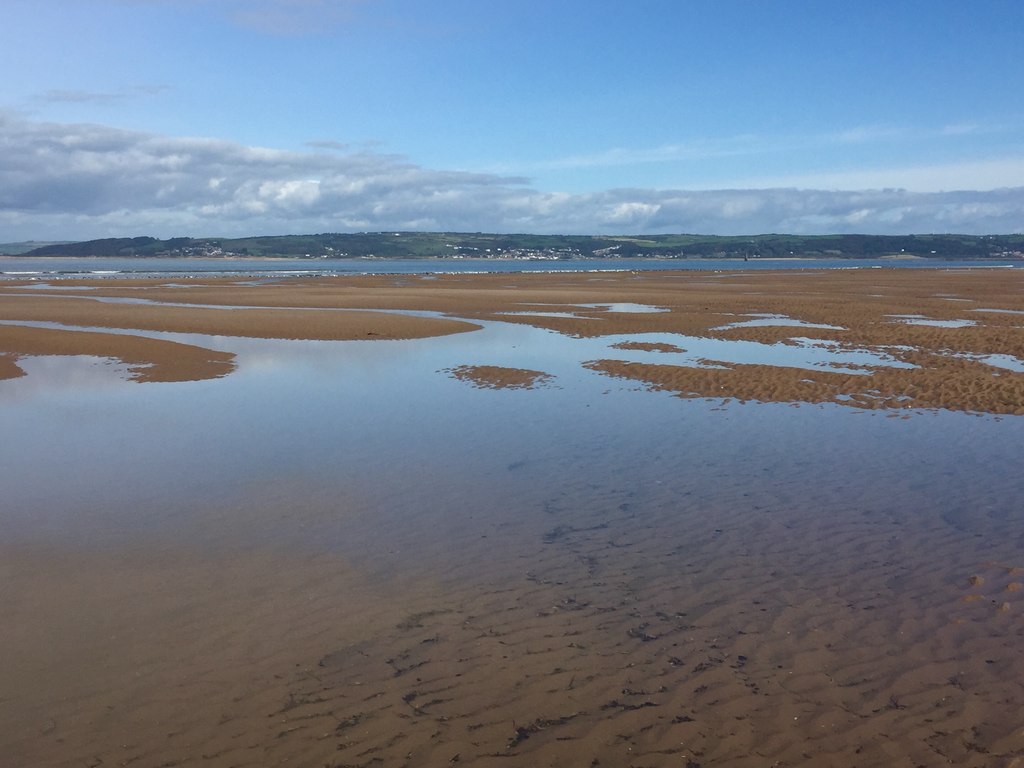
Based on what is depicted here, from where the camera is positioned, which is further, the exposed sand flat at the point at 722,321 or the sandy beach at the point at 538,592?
the exposed sand flat at the point at 722,321

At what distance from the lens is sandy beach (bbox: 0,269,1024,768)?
5.89 metres

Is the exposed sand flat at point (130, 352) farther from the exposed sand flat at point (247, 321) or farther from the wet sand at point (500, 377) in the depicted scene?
the wet sand at point (500, 377)

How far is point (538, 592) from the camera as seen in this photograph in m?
8.21

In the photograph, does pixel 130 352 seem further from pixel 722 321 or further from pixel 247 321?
pixel 722 321

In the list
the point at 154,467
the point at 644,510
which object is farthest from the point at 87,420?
the point at 644,510

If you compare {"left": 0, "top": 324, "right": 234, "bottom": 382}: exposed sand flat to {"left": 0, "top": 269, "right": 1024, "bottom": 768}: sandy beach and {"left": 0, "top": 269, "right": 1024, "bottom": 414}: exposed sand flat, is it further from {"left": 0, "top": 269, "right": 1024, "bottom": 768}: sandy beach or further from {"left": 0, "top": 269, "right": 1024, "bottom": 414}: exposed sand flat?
{"left": 0, "top": 269, "right": 1024, "bottom": 768}: sandy beach

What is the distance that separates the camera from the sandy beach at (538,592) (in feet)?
19.3

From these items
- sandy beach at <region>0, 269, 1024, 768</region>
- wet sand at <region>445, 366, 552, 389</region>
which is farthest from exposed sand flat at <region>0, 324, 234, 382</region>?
wet sand at <region>445, 366, 552, 389</region>

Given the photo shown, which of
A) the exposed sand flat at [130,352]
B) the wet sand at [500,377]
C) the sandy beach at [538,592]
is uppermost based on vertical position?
the exposed sand flat at [130,352]

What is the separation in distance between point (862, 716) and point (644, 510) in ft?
15.6

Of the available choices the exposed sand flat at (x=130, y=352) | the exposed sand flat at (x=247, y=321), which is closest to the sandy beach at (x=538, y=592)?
the exposed sand flat at (x=130, y=352)

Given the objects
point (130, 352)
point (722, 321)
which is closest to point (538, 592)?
point (130, 352)

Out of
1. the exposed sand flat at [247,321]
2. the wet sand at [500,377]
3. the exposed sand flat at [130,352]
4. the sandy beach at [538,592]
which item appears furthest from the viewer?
the exposed sand flat at [247,321]

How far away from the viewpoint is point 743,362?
23.4m
